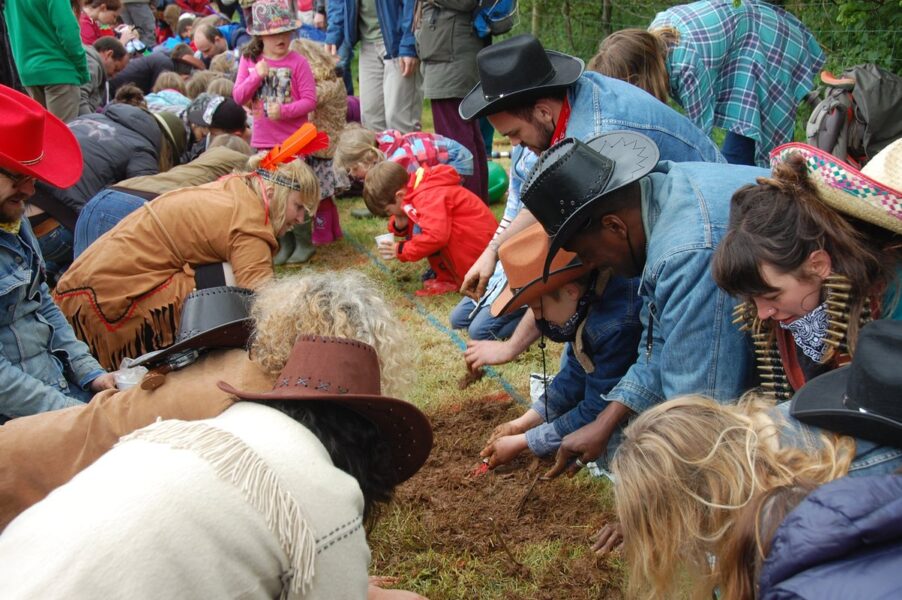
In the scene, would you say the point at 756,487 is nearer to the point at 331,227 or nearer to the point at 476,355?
the point at 476,355

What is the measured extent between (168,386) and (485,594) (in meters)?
1.29

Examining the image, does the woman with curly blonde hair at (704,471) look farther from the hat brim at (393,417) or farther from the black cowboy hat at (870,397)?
the hat brim at (393,417)

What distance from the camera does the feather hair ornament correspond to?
454cm

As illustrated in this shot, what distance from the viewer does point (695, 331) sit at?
7.59 feet

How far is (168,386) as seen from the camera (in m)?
2.28

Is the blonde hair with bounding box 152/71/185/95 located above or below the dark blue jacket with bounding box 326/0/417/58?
below

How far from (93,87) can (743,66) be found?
6142 millimetres

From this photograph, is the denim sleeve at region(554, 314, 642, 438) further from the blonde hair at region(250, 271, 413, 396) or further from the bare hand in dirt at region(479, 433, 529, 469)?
the blonde hair at region(250, 271, 413, 396)

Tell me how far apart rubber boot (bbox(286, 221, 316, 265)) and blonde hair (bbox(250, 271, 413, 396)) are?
178 inches

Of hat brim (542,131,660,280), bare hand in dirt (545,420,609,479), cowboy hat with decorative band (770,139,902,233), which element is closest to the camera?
cowboy hat with decorative band (770,139,902,233)

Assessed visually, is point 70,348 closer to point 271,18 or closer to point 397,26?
point 271,18

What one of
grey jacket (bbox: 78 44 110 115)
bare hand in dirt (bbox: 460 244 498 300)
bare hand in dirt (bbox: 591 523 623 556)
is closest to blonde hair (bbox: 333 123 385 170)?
bare hand in dirt (bbox: 460 244 498 300)

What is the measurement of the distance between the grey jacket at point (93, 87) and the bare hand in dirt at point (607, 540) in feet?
21.1

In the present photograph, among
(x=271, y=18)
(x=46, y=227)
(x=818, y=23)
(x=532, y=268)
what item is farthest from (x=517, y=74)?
(x=818, y=23)
